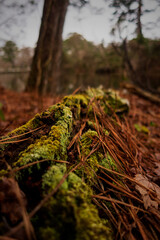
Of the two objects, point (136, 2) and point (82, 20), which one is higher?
point (136, 2)

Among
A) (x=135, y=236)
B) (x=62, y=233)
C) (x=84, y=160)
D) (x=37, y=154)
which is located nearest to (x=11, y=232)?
(x=62, y=233)

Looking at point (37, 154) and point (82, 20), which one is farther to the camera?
point (82, 20)

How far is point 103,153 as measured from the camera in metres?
1.00

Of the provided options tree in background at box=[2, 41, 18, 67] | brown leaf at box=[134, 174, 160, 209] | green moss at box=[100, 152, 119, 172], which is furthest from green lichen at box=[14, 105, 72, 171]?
tree in background at box=[2, 41, 18, 67]

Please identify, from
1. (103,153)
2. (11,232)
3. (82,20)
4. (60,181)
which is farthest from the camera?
(82,20)

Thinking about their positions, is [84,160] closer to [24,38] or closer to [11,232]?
[11,232]

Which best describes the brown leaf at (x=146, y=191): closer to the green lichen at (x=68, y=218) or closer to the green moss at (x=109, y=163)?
the green moss at (x=109, y=163)

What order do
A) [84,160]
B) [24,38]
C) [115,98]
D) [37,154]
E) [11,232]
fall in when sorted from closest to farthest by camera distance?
[11,232] → [37,154] → [84,160] → [115,98] → [24,38]

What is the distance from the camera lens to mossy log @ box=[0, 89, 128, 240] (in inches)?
20.7

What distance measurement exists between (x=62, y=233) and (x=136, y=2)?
4082 mm

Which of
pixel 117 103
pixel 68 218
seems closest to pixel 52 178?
pixel 68 218

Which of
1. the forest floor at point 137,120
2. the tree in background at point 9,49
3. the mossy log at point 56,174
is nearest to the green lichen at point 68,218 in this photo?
the mossy log at point 56,174

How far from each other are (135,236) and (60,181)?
54 centimetres

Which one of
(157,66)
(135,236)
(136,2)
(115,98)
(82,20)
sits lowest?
(135,236)
